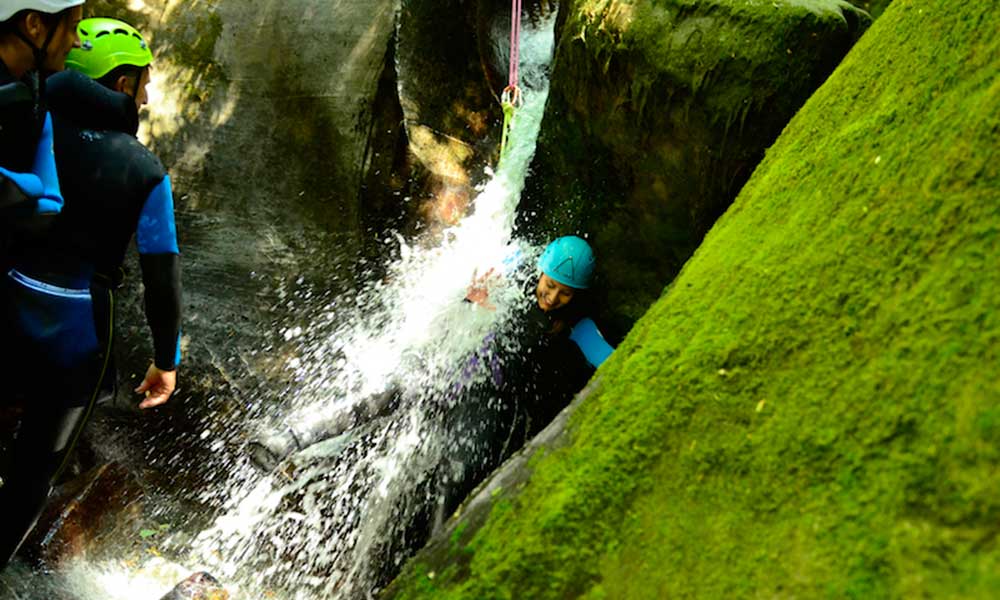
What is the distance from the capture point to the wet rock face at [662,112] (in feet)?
12.4

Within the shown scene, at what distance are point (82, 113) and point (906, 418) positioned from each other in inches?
135

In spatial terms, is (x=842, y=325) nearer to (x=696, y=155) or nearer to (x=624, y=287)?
(x=696, y=155)

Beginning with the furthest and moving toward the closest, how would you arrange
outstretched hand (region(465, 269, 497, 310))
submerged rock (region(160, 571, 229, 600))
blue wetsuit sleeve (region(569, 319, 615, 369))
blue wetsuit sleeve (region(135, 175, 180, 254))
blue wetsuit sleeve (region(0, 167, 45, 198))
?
outstretched hand (region(465, 269, 497, 310)) < blue wetsuit sleeve (region(569, 319, 615, 369)) < submerged rock (region(160, 571, 229, 600)) < blue wetsuit sleeve (region(135, 175, 180, 254)) < blue wetsuit sleeve (region(0, 167, 45, 198))

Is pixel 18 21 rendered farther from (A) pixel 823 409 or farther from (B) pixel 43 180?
(A) pixel 823 409

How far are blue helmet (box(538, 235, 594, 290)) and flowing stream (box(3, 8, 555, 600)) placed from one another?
830mm

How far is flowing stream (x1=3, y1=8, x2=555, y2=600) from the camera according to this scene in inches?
198

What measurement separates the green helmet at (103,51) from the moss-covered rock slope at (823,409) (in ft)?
9.80

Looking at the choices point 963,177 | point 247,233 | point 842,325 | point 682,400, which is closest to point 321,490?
point 247,233

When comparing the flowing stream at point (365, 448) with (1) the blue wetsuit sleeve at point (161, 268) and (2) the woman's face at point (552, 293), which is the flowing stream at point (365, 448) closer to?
(2) the woman's face at point (552, 293)

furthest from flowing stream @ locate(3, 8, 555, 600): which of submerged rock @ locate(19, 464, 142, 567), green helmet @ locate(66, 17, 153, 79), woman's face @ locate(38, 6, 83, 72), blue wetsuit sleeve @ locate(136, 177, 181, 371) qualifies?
woman's face @ locate(38, 6, 83, 72)

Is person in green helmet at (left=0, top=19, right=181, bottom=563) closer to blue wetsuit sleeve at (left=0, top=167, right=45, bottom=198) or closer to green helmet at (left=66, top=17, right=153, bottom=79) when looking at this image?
green helmet at (left=66, top=17, right=153, bottom=79)

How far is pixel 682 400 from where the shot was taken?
6.79 feet

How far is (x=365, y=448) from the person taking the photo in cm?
545

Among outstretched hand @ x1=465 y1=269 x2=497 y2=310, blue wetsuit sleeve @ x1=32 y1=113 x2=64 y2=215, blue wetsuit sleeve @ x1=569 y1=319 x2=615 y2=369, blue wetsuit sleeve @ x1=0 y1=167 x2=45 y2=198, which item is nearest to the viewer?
blue wetsuit sleeve @ x1=0 y1=167 x2=45 y2=198
